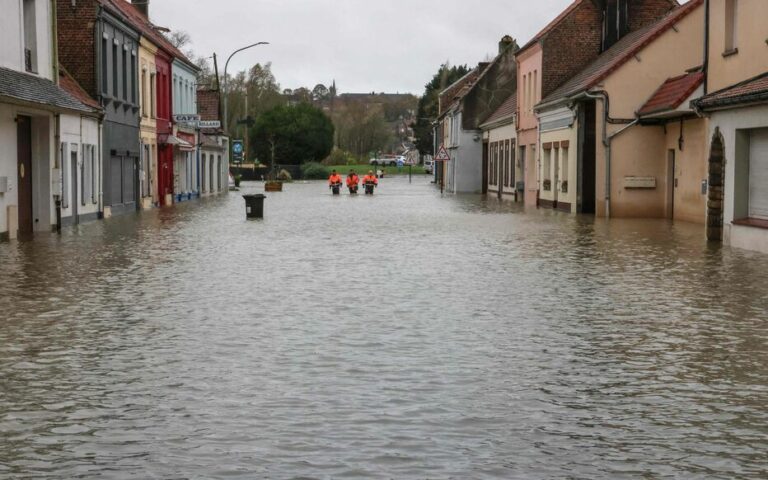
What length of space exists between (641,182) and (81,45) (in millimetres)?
17552

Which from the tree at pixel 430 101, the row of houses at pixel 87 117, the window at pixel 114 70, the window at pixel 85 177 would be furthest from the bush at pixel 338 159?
the window at pixel 85 177

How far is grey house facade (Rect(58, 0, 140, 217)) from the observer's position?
37.1m

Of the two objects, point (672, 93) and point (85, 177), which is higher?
point (672, 93)

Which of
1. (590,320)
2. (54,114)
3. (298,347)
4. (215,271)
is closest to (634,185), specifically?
(54,114)

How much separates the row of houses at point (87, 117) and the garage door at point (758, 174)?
46.0 ft

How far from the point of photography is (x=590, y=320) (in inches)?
483

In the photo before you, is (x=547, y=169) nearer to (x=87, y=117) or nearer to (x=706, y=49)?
(x=87, y=117)

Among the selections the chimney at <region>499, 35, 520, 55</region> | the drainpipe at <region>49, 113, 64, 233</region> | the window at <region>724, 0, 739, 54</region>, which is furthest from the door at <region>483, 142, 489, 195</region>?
the window at <region>724, 0, 739, 54</region>

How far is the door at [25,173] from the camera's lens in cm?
2769

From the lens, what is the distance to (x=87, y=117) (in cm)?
3416

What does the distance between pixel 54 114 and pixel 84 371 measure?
2081 centimetres

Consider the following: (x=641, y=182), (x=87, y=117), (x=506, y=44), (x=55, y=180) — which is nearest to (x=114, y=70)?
(x=87, y=117)

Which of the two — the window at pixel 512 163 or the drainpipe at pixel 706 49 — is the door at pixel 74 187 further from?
Result: the window at pixel 512 163

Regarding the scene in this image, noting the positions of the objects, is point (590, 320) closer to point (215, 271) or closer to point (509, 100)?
point (215, 271)
